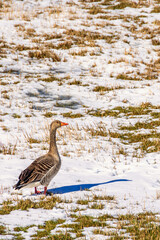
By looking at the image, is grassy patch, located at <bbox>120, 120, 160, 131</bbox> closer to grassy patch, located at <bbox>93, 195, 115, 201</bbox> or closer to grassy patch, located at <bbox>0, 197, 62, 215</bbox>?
grassy patch, located at <bbox>93, 195, 115, 201</bbox>

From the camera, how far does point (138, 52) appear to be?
2483 centimetres

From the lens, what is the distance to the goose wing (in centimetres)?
767

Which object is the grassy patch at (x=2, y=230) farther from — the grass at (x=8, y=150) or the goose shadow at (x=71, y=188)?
the grass at (x=8, y=150)

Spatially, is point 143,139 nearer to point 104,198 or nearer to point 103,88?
point 104,198

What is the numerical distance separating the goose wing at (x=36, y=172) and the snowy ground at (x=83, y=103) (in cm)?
59

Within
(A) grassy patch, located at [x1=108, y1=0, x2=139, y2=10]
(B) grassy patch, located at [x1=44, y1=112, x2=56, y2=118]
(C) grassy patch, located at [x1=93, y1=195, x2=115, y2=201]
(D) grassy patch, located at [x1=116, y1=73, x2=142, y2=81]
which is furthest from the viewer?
(A) grassy patch, located at [x1=108, y1=0, x2=139, y2=10]

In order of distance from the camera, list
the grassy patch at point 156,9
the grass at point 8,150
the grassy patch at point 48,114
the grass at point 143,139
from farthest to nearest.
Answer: the grassy patch at point 156,9, the grassy patch at point 48,114, the grass at point 143,139, the grass at point 8,150

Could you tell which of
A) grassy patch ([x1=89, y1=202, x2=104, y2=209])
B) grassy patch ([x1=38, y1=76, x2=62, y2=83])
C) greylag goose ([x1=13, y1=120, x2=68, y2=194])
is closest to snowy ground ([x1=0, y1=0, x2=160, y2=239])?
grassy patch ([x1=89, y1=202, x2=104, y2=209])

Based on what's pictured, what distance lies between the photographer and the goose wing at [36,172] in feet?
25.2

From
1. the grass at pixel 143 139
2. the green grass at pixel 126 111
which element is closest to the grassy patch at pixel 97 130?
the grass at pixel 143 139

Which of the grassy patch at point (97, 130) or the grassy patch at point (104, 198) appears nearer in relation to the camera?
the grassy patch at point (104, 198)

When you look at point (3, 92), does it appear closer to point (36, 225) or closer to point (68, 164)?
point (68, 164)

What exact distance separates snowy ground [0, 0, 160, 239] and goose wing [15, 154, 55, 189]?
0.59 m

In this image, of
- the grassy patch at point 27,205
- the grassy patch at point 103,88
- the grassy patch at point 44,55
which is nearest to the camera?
the grassy patch at point 27,205
